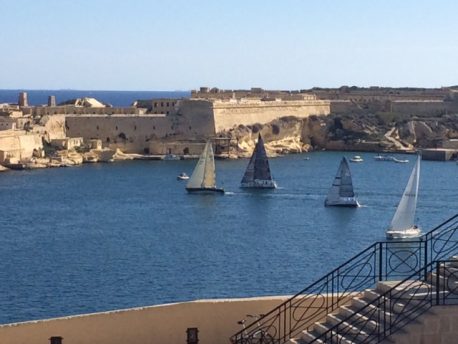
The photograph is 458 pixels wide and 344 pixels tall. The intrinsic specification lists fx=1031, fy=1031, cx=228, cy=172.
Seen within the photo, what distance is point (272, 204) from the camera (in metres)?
33.1

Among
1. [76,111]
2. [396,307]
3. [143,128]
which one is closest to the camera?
[396,307]

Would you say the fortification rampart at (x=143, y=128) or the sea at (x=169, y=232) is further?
the fortification rampart at (x=143, y=128)

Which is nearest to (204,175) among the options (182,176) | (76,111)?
(182,176)

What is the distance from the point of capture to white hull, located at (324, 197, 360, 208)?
31969mm

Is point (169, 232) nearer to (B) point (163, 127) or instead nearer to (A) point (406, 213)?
(A) point (406, 213)

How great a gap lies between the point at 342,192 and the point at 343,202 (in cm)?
38

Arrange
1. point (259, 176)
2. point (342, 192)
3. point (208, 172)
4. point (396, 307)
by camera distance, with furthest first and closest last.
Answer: point (259, 176)
point (208, 172)
point (342, 192)
point (396, 307)

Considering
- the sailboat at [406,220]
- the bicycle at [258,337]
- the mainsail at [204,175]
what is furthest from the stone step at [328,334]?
the mainsail at [204,175]

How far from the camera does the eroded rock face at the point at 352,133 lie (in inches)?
2223

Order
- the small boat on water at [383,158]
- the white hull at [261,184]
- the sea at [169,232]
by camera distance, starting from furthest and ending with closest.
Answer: the small boat on water at [383,158] < the white hull at [261,184] < the sea at [169,232]

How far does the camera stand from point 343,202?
32.0 meters

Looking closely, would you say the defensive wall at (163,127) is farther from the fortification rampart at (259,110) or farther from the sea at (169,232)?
Result: the sea at (169,232)

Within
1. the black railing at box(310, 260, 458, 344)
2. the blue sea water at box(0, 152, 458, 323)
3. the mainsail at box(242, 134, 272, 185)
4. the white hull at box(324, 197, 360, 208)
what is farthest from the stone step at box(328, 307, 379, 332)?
the mainsail at box(242, 134, 272, 185)

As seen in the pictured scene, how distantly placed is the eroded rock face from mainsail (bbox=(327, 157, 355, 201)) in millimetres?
22044
